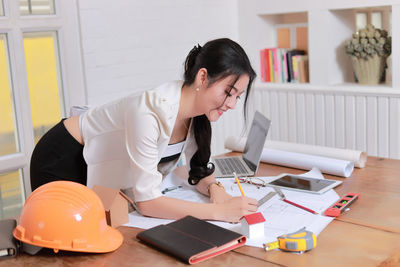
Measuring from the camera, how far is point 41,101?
3184 mm

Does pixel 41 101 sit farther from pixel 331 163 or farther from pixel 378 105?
pixel 378 105

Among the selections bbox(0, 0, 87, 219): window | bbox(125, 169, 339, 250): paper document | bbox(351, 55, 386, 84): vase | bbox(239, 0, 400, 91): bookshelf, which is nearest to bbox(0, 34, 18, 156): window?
bbox(0, 0, 87, 219): window

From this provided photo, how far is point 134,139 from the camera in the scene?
1.73 meters

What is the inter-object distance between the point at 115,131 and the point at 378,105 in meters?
2.28

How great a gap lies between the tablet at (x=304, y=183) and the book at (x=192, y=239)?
0.51m

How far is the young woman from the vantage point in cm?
172

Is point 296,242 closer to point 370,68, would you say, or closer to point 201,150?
point 201,150

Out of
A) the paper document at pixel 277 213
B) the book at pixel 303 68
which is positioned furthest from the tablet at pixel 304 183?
the book at pixel 303 68

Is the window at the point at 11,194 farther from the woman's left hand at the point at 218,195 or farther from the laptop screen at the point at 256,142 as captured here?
the woman's left hand at the point at 218,195

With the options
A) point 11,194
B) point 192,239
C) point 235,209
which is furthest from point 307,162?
point 11,194

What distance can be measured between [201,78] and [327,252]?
2.48ft

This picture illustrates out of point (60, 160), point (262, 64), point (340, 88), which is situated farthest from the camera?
point (262, 64)

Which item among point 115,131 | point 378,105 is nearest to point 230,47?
point 115,131

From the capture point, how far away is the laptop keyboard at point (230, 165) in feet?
7.42
